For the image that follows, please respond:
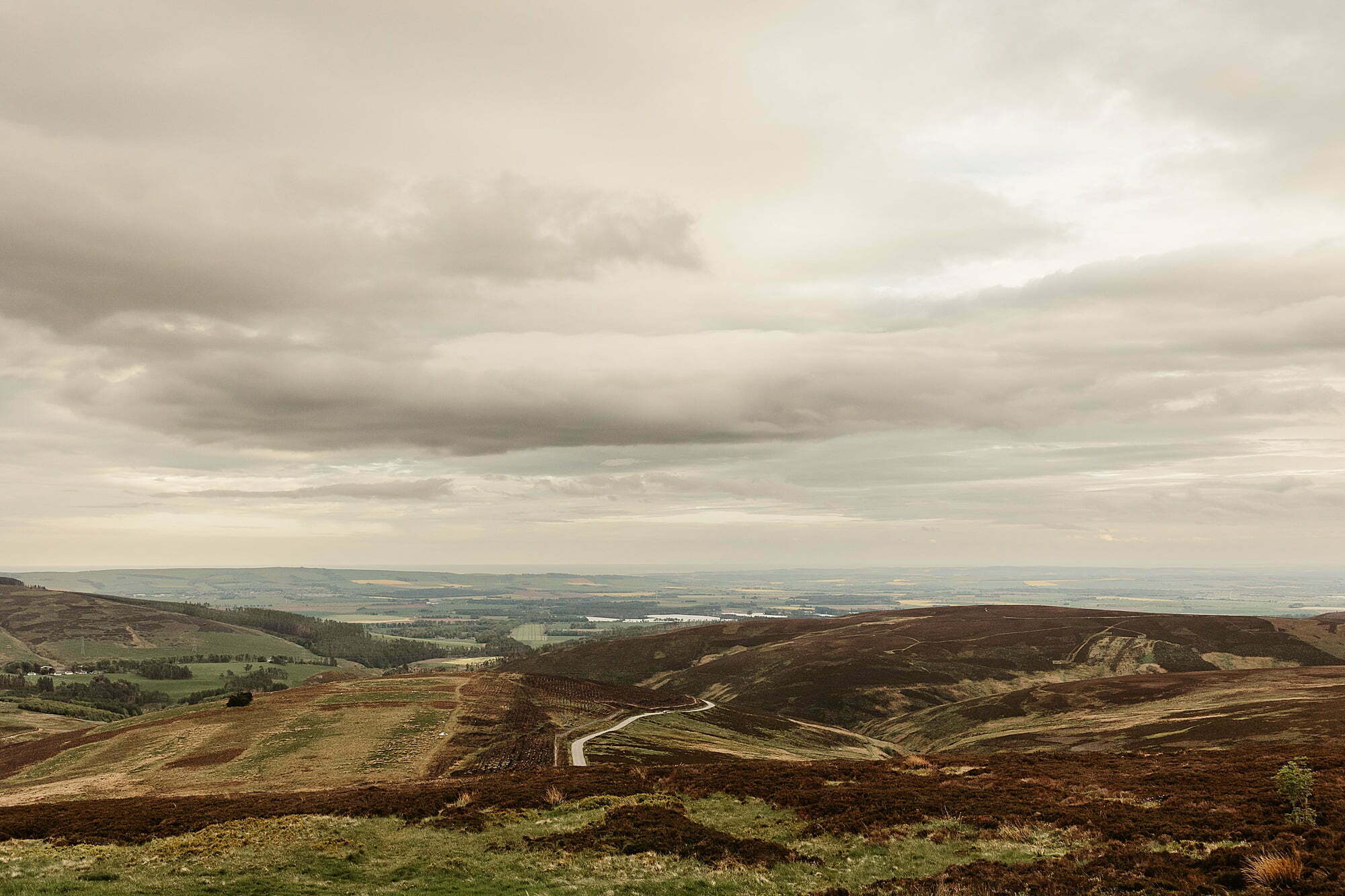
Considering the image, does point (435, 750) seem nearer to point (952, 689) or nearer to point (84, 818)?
point (84, 818)

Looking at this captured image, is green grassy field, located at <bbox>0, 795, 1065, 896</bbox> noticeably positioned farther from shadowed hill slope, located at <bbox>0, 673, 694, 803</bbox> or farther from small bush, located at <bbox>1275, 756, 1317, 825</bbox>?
shadowed hill slope, located at <bbox>0, 673, 694, 803</bbox>

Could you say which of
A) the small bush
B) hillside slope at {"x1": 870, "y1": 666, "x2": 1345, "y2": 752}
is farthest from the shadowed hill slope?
the small bush

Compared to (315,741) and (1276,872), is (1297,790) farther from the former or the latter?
(315,741)

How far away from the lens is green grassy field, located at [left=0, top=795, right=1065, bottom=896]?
85.2ft

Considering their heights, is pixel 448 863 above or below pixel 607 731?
above

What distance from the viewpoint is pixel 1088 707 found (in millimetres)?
132125

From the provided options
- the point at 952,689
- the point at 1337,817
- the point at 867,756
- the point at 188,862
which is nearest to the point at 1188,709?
the point at 867,756

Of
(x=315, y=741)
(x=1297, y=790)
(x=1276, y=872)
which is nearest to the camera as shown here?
(x=1276, y=872)

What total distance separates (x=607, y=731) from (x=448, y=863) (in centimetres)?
6669

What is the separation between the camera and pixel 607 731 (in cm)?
9381

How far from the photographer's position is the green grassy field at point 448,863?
26.0 meters

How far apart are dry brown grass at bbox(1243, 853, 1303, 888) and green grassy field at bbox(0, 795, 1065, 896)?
7.30 m

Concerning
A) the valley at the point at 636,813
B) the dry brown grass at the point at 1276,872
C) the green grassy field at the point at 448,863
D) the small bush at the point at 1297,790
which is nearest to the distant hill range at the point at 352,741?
the valley at the point at 636,813

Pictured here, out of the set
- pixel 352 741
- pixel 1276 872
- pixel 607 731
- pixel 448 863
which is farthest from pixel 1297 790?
A: pixel 352 741
